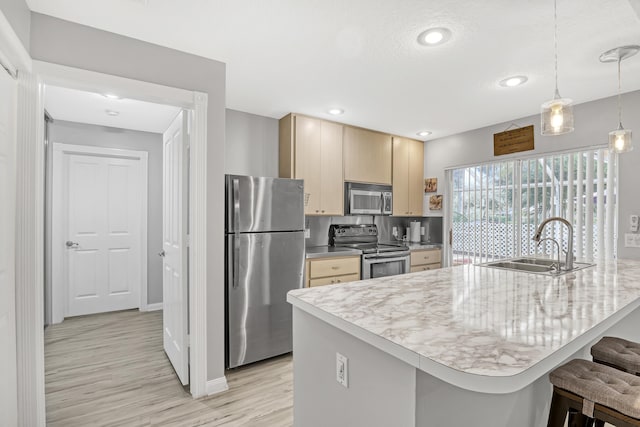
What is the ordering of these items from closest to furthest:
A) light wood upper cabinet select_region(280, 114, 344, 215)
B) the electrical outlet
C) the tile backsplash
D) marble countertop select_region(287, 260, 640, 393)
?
marble countertop select_region(287, 260, 640, 393) → the electrical outlet → light wood upper cabinet select_region(280, 114, 344, 215) → the tile backsplash

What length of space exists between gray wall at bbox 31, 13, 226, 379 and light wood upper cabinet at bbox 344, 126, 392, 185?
190 centimetres

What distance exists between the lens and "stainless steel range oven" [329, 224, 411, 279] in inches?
142

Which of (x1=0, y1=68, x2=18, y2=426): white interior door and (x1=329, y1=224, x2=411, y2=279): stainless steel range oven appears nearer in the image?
(x1=0, y1=68, x2=18, y2=426): white interior door


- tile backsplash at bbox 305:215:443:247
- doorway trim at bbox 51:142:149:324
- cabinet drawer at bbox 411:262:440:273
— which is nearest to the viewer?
doorway trim at bbox 51:142:149:324

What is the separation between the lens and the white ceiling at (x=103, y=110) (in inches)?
118

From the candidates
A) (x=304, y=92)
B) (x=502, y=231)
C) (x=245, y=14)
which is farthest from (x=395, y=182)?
(x=245, y=14)

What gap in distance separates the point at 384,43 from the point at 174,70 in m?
1.44

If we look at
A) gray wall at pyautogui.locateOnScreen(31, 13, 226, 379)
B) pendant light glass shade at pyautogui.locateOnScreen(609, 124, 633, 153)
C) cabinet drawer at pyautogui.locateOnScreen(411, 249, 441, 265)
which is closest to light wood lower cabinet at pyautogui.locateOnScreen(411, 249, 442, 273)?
cabinet drawer at pyautogui.locateOnScreen(411, 249, 441, 265)

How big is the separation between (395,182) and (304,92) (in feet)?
6.66

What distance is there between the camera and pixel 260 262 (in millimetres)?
2756

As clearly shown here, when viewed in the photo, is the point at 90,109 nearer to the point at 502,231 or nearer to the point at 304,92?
the point at 304,92

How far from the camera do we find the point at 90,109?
3363mm

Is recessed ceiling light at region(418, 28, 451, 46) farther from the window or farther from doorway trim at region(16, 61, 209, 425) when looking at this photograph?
the window

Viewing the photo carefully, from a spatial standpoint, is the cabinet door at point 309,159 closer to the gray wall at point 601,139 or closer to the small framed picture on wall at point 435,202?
the small framed picture on wall at point 435,202
